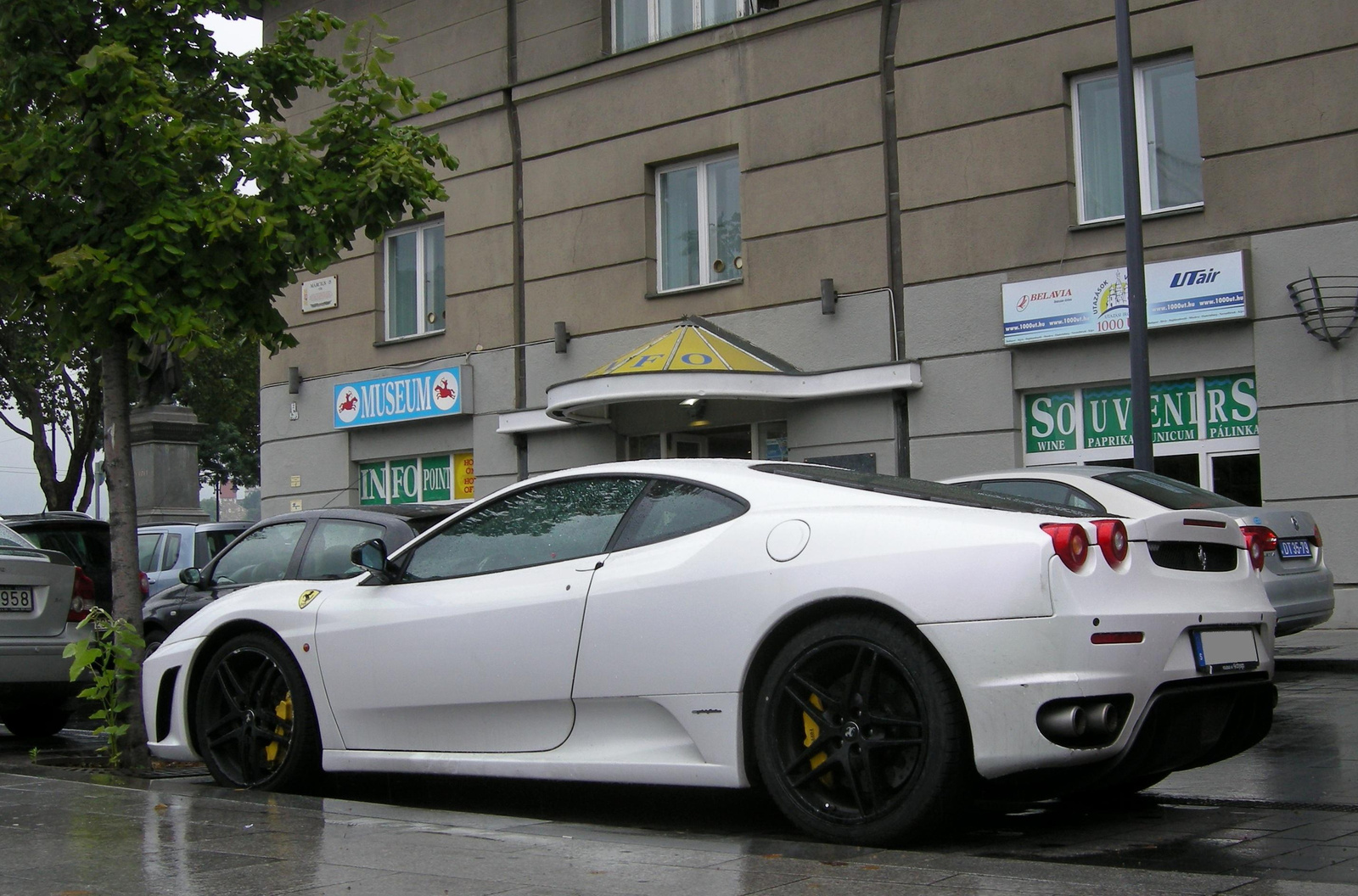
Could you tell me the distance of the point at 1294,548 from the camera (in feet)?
35.0

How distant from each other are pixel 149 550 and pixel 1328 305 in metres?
11.5

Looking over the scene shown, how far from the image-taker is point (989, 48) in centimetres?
1534

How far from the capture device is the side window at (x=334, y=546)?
9.10 meters

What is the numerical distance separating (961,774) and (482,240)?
51.6 feet

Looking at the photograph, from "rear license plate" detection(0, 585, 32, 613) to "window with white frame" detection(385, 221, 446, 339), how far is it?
10972 mm

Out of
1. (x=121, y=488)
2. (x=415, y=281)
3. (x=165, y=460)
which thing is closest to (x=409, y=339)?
(x=415, y=281)

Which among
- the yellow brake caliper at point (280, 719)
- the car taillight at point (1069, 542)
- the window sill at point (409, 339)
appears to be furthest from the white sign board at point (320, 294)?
the car taillight at point (1069, 542)

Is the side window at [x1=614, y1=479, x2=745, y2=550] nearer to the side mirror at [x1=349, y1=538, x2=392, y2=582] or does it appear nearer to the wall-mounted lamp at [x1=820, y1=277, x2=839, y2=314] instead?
the side mirror at [x1=349, y1=538, x2=392, y2=582]

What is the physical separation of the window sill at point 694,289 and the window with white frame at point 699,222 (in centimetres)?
15

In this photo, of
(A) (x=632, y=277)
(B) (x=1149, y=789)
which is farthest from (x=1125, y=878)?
(A) (x=632, y=277)

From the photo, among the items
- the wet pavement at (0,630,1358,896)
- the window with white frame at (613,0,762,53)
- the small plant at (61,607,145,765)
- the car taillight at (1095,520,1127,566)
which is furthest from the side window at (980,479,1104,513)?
the window with white frame at (613,0,762,53)

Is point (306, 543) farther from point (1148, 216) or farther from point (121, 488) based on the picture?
point (1148, 216)

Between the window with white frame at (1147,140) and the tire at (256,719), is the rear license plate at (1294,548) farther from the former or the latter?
the tire at (256,719)

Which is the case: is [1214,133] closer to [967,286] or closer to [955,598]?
[967,286]
